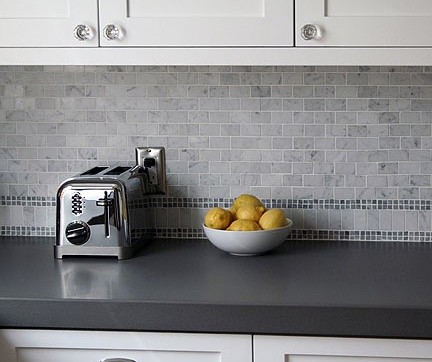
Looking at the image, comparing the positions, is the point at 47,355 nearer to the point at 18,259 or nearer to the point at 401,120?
the point at 18,259

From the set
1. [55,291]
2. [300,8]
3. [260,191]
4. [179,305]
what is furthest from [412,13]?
[55,291]

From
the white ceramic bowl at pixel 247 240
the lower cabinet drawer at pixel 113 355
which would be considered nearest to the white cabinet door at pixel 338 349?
the lower cabinet drawer at pixel 113 355

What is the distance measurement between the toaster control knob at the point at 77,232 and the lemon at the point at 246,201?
1.42 feet

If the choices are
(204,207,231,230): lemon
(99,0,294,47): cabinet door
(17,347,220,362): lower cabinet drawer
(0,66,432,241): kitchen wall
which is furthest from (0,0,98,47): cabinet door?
(17,347,220,362): lower cabinet drawer

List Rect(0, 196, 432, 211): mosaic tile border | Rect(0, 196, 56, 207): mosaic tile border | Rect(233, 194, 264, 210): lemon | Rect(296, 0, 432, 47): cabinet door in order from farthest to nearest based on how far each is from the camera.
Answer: Rect(0, 196, 56, 207): mosaic tile border < Rect(0, 196, 432, 211): mosaic tile border < Rect(233, 194, 264, 210): lemon < Rect(296, 0, 432, 47): cabinet door

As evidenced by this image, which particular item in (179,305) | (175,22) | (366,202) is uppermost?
(175,22)

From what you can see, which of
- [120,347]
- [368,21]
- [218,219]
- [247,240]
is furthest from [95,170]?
[368,21]

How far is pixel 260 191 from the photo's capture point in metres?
2.62

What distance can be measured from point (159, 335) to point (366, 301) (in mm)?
485

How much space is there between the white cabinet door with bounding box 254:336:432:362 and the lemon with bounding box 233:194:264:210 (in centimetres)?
57

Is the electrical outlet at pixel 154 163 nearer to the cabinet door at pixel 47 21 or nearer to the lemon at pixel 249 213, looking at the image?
the lemon at pixel 249 213

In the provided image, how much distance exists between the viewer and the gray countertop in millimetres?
1943

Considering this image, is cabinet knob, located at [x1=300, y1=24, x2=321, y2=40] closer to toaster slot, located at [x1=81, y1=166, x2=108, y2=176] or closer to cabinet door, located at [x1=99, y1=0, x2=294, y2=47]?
cabinet door, located at [x1=99, y1=0, x2=294, y2=47]

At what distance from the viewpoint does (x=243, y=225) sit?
237cm
